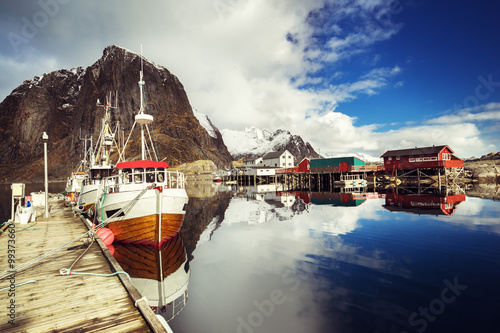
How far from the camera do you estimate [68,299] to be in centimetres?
611

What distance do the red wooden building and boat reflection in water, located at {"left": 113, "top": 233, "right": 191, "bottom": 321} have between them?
57.9 m

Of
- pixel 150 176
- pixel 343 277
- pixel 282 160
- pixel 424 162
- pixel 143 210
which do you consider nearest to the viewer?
pixel 343 277

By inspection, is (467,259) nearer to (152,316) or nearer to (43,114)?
(152,316)

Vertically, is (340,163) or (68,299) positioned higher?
(340,163)

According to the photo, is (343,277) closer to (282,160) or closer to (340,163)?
(340,163)

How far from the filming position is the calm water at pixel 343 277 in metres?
7.36

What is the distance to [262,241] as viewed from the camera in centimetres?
1631

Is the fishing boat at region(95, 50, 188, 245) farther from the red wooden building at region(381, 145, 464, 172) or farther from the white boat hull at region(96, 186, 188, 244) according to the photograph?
the red wooden building at region(381, 145, 464, 172)

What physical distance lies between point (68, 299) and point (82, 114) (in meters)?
181

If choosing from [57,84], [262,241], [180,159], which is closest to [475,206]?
[262,241]

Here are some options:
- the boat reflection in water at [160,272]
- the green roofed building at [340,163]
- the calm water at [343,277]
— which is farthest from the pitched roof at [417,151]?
the boat reflection in water at [160,272]

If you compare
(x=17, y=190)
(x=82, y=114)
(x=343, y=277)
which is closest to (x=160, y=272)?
(x=343, y=277)

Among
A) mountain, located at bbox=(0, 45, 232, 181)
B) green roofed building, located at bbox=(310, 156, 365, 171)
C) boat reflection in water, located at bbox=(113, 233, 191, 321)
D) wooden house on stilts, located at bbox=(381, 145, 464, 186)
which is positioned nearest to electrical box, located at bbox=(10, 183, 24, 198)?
boat reflection in water, located at bbox=(113, 233, 191, 321)

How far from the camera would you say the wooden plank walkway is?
4941 mm
